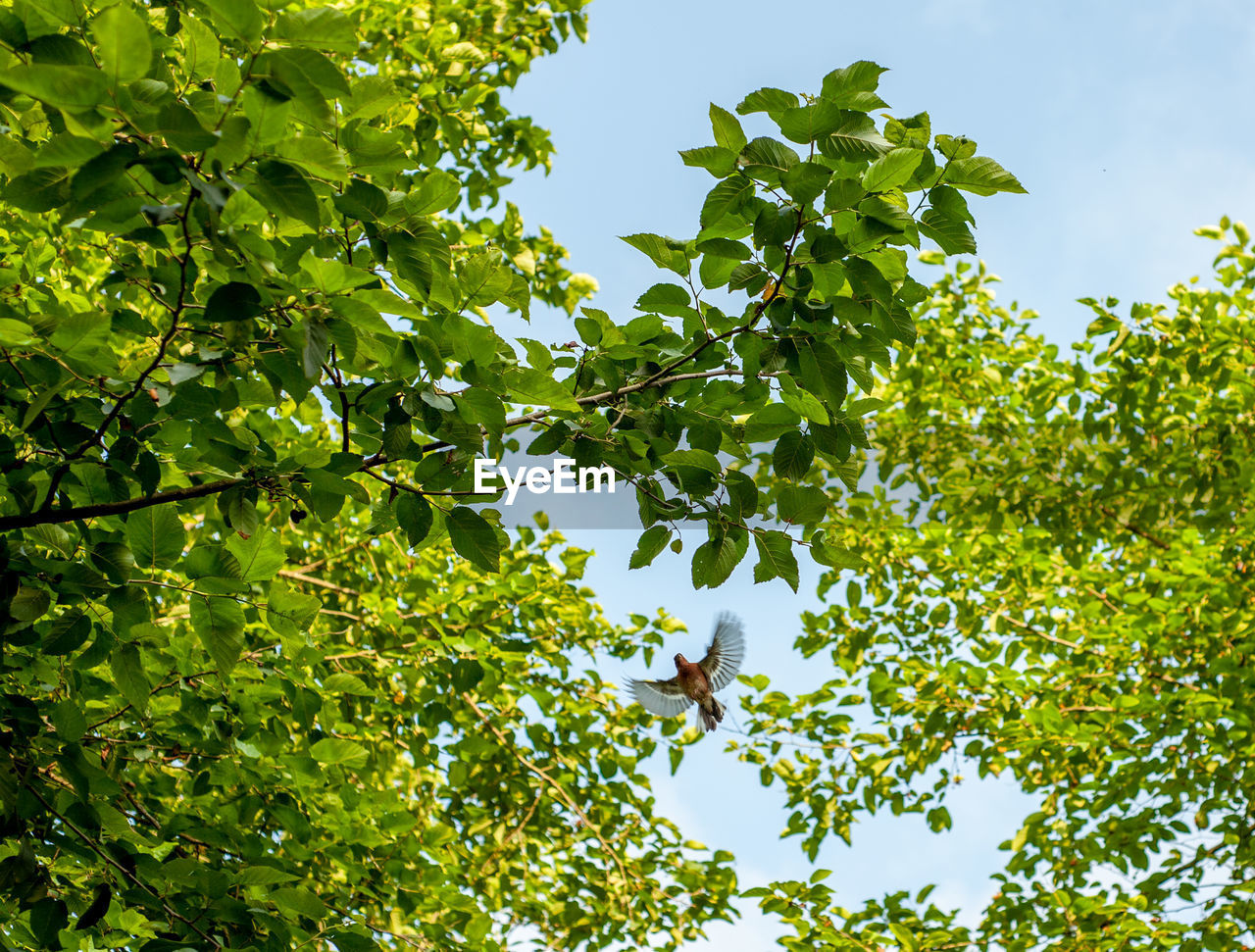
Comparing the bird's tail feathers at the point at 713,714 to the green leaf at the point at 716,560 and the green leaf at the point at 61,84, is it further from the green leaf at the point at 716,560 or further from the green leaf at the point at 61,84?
the green leaf at the point at 61,84

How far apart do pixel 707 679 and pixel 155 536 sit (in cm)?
195

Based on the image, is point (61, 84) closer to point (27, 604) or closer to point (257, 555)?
point (257, 555)

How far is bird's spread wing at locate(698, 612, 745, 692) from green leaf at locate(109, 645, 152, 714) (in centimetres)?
170

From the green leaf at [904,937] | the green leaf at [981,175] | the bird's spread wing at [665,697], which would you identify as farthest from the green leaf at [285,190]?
the green leaf at [904,937]

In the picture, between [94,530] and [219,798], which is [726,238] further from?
[219,798]

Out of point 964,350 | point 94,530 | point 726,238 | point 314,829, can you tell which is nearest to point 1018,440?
point 964,350

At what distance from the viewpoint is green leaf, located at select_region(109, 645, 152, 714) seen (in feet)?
5.94

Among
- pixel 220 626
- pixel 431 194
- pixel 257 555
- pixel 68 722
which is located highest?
pixel 431 194

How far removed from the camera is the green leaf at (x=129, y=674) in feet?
5.94

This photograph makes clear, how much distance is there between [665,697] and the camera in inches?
133

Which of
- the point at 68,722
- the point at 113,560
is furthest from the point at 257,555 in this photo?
the point at 68,722

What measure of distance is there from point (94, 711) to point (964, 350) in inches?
190

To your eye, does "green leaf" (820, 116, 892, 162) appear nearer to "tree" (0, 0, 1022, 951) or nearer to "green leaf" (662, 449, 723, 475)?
"tree" (0, 0, 1022, 951)

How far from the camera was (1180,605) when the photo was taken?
456 centimetres
